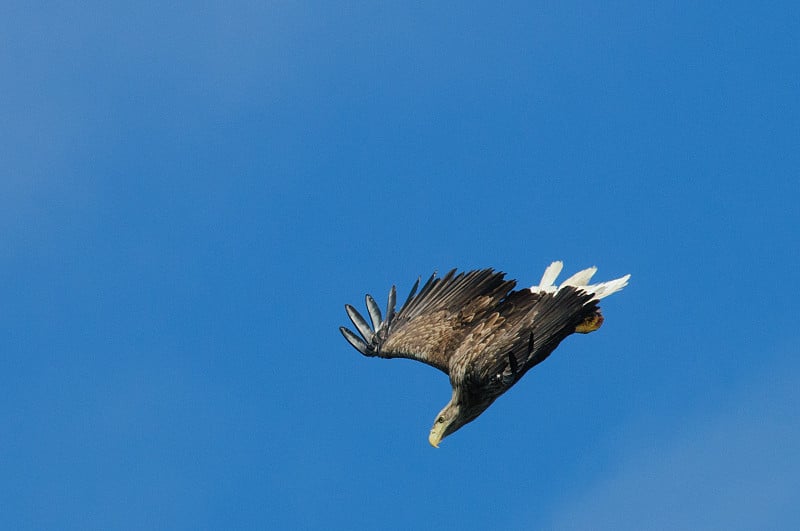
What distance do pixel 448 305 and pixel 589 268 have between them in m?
2.35

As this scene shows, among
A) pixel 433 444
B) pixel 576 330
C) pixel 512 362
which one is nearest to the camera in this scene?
pixel 512 362

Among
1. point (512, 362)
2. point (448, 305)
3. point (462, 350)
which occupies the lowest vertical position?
point (512, 362)

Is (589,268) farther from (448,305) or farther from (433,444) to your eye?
(433,444)

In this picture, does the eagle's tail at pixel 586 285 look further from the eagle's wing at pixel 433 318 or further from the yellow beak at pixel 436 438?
the yellow beak at pixel 436 438

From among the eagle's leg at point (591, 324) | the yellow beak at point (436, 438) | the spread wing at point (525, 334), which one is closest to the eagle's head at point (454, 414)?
the yellow beak at point (436, 438)

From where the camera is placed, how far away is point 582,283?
78.3 feet

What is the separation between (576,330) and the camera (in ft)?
77.0

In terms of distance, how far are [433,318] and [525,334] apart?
2.94 m

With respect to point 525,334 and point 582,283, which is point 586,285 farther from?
point 525,334

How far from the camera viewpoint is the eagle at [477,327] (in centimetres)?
2150

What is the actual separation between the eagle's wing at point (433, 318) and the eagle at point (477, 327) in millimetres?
16

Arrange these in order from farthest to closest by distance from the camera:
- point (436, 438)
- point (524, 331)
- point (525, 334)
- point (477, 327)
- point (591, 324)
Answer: point (591, 324)
point (477, 327)
point (436, 438)
point (524, 331)
point (525, 334)

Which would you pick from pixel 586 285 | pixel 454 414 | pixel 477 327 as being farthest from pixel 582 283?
pixel 454 414

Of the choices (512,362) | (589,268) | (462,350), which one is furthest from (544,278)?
(512,362)
